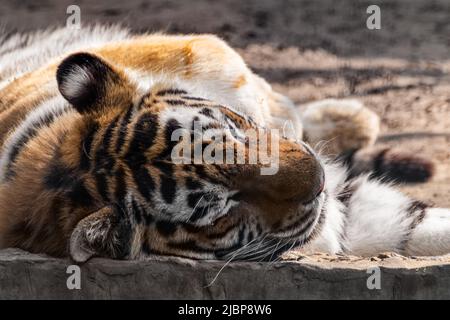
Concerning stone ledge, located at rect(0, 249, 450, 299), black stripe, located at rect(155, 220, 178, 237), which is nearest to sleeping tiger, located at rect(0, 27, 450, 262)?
black stripe, located at rect(155, 220, 178, 237)

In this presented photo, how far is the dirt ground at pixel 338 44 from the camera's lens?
231 inches

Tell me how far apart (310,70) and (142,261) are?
3383 millimetres

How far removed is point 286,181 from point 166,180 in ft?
1.45

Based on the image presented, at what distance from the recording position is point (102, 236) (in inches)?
134

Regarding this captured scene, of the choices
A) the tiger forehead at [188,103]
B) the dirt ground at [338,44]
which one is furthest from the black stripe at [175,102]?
the dirt ground at [338,44]

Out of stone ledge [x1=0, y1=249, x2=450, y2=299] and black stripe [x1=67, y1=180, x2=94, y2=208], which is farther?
black stripe [x1=67, y1=180, x2=94, y2=208]

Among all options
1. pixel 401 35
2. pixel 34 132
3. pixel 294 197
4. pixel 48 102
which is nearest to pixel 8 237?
pixel 34 132

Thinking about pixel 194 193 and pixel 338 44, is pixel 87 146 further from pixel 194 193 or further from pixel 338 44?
pixel 338 44

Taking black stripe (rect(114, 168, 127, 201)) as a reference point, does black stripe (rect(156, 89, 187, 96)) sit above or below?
above

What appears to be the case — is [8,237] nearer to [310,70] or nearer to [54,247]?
[54,247]

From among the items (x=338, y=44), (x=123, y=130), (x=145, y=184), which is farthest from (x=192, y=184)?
(x=338, y=44)

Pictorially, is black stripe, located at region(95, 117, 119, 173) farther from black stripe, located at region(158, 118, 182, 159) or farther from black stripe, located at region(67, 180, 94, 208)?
black stripe, located at region(158, 118, 182, 159)

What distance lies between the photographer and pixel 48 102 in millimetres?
4219

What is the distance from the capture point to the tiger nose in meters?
3.41
